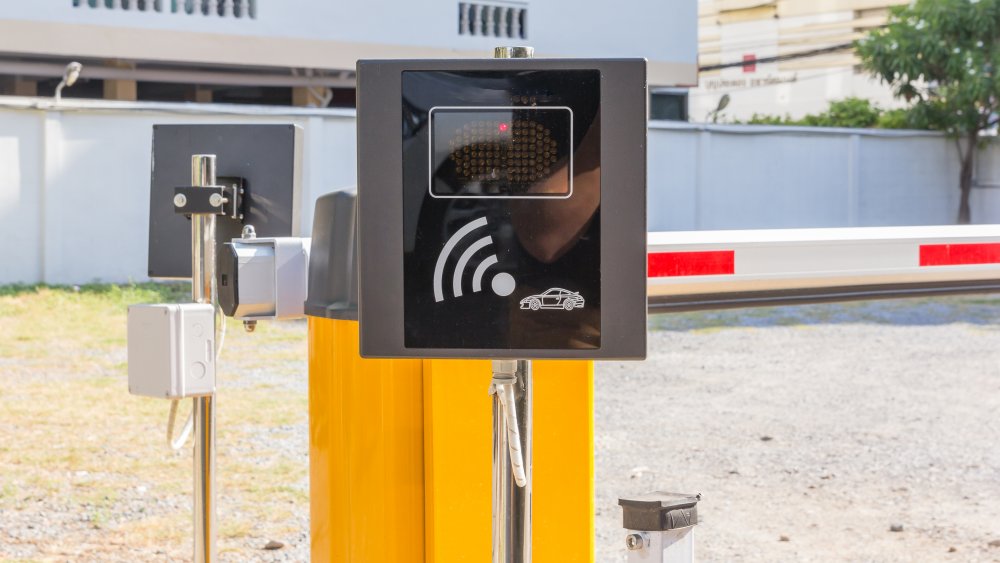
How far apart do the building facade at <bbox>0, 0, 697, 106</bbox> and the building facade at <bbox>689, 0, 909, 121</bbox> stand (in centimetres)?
1194

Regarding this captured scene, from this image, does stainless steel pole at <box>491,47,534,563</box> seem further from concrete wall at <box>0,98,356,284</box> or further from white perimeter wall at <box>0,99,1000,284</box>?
concrete wall at <box>0,98,356,284</box>

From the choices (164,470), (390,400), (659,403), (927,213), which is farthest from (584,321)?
(927,213)

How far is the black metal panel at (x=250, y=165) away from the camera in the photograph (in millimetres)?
2410

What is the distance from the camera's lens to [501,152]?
1.43m

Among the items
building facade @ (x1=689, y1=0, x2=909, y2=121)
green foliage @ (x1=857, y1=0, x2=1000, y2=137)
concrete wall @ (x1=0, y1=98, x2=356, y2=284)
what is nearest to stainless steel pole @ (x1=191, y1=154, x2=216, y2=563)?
concrete wall @ (x1=0, y1=98, x2=356, y2=284)

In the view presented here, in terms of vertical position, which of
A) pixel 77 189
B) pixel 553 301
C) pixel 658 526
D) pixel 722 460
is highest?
pixel 77 189

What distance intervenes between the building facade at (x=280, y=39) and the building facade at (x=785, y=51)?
11.9 metres

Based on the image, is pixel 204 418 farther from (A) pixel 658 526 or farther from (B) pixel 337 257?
(A) pixel 658 526

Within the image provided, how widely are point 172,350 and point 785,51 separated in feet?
92.0

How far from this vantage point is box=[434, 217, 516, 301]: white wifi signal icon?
1.40 metres

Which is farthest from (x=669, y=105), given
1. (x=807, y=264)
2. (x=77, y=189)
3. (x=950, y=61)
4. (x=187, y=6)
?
(x=807, y=264)

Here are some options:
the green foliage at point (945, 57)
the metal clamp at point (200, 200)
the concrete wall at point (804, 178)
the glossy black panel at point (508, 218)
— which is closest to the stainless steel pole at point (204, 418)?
the metal clamp at point (200, 200)

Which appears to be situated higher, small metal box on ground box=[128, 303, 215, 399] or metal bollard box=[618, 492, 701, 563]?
small metal box on ground box=[128, 303, 215, 399]

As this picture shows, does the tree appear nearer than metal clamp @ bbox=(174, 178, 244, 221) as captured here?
No
